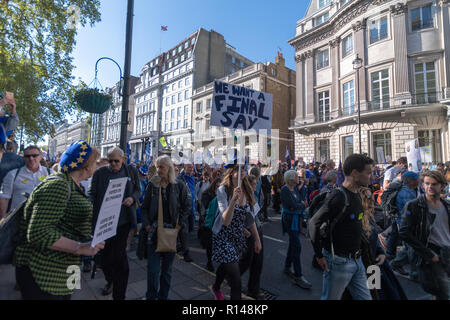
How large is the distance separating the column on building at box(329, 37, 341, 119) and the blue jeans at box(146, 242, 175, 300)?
2407 centimetres

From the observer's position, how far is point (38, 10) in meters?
6.68

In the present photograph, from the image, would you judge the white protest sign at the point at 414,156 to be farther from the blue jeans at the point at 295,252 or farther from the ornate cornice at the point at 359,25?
the ornate cornice at the point at 359,25

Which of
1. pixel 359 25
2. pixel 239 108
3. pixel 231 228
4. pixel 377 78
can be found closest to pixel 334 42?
pixel 359 25

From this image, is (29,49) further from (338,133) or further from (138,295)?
(338,133)

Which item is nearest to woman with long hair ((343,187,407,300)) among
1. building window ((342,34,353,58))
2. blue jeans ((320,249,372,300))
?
blue jeans ((320,249,372,300))

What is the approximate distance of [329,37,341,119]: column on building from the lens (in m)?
23.5

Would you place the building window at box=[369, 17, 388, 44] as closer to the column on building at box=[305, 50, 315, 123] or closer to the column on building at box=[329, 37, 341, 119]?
the column on building at box=[329, 37, 341, 119]

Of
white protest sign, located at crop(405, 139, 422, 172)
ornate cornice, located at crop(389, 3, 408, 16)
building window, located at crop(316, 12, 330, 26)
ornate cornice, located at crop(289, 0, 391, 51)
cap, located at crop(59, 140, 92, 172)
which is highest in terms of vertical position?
building window, located at crop(316, 12, 330, 26)

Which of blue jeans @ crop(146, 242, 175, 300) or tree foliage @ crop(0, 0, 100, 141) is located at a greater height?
tree foliage @ crop(0, 0, 100, 141)

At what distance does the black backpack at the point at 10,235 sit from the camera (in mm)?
1503

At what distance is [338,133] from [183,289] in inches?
910

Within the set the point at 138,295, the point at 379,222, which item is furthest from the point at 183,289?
the point at 379,222

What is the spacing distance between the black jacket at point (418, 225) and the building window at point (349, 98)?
71.1 feet

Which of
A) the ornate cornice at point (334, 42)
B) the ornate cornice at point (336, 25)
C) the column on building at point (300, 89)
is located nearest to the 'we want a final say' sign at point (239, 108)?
the ornate cornice at point (336, 25)
